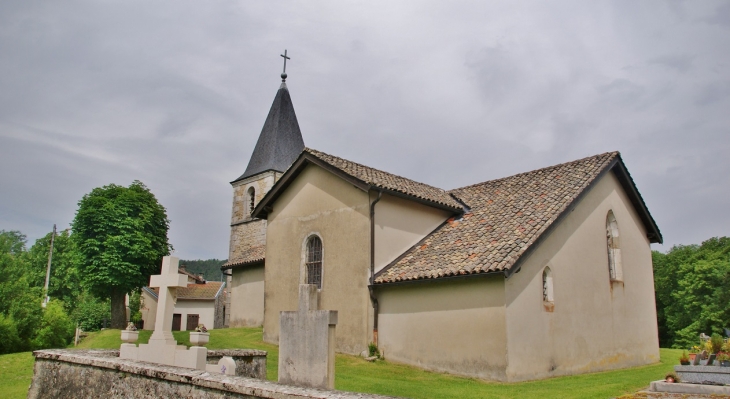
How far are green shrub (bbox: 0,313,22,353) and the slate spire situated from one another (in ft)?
56.0

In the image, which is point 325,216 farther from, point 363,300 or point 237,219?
point 237,219

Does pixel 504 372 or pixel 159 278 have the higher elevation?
pixel 159 278

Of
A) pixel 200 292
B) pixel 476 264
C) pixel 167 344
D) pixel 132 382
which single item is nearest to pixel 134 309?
pixel 200 292

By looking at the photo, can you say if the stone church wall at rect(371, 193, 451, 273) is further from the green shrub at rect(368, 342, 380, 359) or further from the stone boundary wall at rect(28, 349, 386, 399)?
the stone boundary wall at rect(28, 349, 386, 399)

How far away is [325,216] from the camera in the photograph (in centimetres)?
1902

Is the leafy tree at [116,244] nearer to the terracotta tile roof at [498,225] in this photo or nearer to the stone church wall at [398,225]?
the stone church wall at [398,225]

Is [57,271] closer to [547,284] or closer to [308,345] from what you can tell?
[547,284]

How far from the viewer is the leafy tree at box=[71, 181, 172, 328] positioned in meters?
29.8

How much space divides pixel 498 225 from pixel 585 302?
144 inches

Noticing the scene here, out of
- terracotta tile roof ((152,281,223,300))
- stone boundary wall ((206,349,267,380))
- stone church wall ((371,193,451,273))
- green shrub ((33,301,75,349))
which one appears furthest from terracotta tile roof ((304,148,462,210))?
terracotta tile roof ((152,281,223,300))

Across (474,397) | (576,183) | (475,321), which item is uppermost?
(576,183)

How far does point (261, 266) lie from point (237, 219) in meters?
12.3

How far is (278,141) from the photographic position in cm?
3828

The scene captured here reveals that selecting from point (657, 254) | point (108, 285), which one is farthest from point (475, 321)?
point (657, 254)
